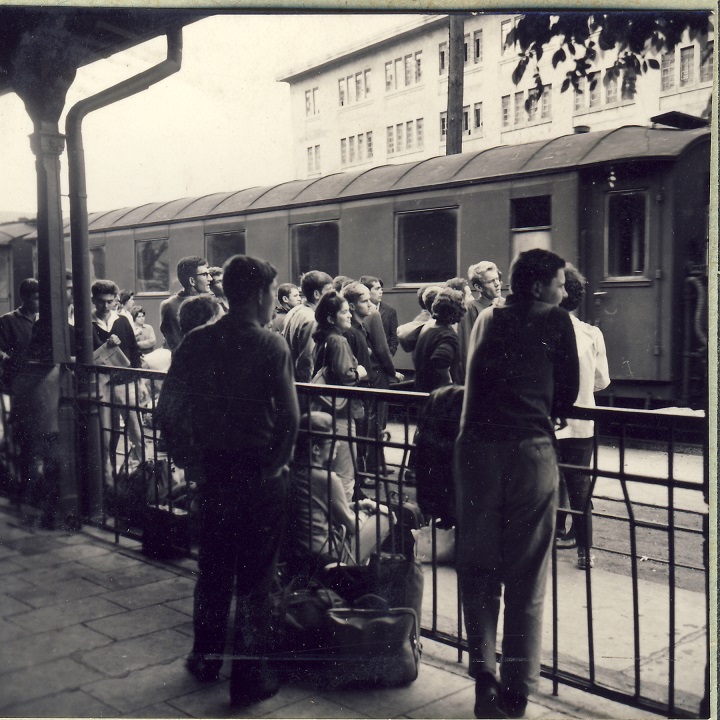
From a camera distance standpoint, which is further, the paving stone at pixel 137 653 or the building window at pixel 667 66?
the paving stone at pixel 137 653

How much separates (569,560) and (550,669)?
167 cm

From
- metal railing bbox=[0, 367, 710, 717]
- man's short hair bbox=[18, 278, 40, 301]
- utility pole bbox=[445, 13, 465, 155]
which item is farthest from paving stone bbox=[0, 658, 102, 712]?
man's short hair bbox=[18, 278, 40, 301]

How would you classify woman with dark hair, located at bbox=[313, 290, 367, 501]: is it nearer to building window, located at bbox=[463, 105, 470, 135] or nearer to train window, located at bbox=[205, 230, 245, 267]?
building window, located at bbox=[463, 105, 470, 135]

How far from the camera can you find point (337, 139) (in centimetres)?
398

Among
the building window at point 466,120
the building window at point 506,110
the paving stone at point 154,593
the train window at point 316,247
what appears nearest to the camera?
the building window at point 506,110

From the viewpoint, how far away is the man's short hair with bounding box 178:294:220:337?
3809 mm

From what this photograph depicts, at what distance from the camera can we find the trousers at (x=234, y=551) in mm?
3232

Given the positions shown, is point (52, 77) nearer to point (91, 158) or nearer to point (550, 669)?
point (91, 158)

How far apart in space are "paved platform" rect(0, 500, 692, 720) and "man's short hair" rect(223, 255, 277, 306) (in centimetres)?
154

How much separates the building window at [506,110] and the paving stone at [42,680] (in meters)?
2.98

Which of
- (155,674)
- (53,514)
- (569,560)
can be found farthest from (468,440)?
(53,514)

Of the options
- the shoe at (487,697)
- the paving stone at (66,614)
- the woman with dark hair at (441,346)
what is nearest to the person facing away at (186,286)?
the woman with dark hair at (441,346)

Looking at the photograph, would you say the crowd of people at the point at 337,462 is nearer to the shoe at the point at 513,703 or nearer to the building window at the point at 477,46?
the shoe at the point at 513,703

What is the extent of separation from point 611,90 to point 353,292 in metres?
2.87
